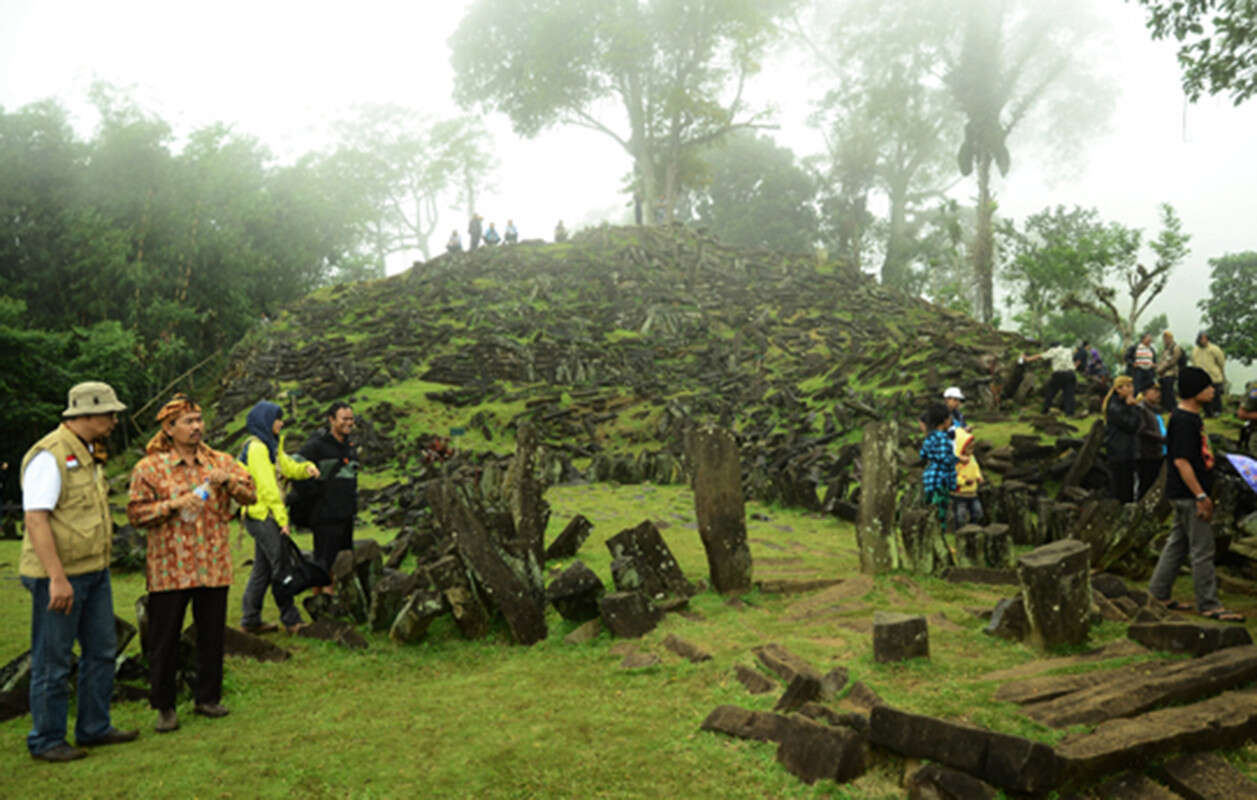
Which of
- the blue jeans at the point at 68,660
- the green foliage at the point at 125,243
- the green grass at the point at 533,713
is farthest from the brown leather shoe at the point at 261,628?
the green foliage at the point at 125,243

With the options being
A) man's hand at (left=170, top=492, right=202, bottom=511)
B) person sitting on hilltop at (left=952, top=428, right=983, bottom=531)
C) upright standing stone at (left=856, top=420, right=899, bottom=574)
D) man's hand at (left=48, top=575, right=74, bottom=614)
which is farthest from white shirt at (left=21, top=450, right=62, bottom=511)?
person sitting on hilltop at (left=952, top=428, right=983, bottom=531)

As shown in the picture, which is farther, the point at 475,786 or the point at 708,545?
the point at 708,545

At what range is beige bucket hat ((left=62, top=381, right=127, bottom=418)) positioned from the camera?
4.40 metres

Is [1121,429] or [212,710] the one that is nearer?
[212,710]

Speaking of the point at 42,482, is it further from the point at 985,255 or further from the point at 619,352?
the point at 985,255

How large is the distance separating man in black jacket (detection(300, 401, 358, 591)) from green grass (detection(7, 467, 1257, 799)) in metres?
0.93

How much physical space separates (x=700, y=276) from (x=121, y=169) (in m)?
22.2

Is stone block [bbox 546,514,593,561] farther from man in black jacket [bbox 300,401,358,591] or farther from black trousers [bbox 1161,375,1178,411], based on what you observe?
black trousers [bbox 1161,375,1178,411]

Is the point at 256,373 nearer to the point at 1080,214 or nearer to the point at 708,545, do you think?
the point at 708,545

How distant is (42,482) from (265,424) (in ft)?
7.83

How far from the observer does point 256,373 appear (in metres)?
23.3

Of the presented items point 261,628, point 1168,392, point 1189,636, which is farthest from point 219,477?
point 1168,392

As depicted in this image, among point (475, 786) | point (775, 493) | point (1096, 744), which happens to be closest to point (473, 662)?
point (475, 786)

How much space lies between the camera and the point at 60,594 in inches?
163
